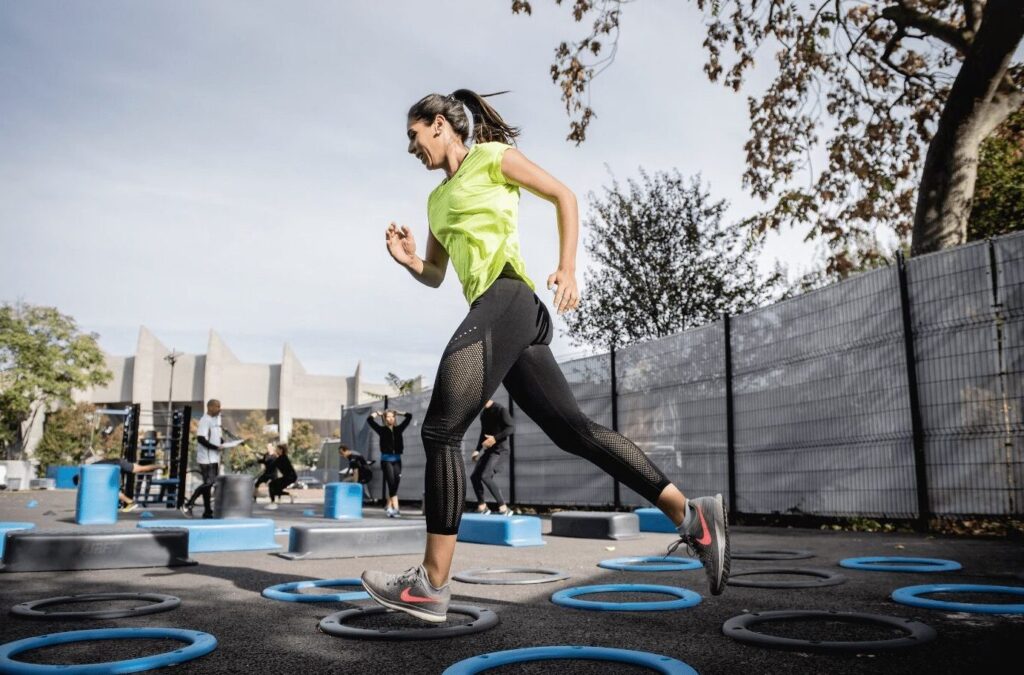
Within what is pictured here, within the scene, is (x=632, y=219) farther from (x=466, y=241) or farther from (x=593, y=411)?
(x=466, y=241)

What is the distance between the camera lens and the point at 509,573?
4.52 metres

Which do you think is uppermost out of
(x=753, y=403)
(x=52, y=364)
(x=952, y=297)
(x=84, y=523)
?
(x=52, y=364)

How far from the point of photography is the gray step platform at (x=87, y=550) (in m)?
4.58

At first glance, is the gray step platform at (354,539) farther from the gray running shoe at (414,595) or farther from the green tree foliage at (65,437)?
the green tree foliage at (65,437)

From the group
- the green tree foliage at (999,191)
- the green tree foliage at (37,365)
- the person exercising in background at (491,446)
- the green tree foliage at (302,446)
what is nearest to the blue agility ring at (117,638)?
the person exercising in background at (491,446)

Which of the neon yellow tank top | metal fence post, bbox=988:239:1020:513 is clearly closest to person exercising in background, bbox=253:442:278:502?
metal fence post, bbox=988:239:1020:513

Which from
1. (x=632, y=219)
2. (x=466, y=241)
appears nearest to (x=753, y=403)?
(x=466, y=241)

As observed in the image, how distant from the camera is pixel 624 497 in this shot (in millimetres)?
10867

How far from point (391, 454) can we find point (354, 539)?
7195 mm

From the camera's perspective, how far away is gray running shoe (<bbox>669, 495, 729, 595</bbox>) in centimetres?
270

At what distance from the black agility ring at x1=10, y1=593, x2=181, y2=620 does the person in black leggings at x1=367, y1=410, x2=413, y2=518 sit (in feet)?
27.9

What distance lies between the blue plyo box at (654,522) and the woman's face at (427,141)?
19.4ft

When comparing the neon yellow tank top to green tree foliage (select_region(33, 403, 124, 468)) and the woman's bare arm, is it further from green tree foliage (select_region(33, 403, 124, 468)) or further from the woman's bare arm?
green tree foliage (select_region(33, 403, 124, 468))

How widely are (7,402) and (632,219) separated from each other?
3412 cm
